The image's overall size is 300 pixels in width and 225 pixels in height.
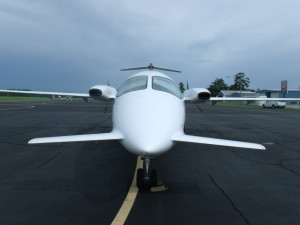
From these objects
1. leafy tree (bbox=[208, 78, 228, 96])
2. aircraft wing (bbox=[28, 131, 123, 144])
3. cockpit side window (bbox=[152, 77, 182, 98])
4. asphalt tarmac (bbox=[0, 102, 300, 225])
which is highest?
leafy tree (bbox=[208, 78, 228, 96])

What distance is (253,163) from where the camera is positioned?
263 inches

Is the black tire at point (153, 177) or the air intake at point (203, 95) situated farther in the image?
the air intake at point (203, 95)

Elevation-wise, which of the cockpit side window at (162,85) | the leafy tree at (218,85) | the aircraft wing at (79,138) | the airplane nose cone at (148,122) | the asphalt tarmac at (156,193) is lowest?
the asphalt tarmac at (156,193)

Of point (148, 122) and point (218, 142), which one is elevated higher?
point (148, 122)

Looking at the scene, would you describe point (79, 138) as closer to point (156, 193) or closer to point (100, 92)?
point (156, 193)

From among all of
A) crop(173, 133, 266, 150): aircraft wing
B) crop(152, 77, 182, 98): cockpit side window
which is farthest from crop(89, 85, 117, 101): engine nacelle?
crop(173, 133, 266, 150): aircraft wing

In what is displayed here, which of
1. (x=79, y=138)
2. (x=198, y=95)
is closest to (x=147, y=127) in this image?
(x=79, y=138)

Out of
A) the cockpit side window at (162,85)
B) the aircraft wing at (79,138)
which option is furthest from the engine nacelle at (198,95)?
the aircraft wing at (79,138)

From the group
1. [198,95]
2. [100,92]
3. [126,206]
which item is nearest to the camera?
[126,206]

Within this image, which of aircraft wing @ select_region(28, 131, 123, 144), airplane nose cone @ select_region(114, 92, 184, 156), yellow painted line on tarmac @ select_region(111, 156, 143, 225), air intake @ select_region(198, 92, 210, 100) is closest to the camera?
yellow painted line on tarmac @ select_region(111, 156, 143, 225)

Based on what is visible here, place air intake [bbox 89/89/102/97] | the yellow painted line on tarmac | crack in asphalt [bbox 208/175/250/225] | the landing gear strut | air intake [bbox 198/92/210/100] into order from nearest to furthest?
the yellow painted line on tarmac
crack in asphalt [bbox 208/175/250/225]
the landing gear strut
air intake [bbox 89/89/102/97]
air intake [bbox 198/92/210/100]

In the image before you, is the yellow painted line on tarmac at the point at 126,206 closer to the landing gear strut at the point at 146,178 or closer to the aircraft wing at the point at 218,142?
the landing gear strut at the point at 146,178

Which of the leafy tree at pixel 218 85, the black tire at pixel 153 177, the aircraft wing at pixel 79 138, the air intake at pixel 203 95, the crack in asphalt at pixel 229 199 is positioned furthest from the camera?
the leafy tree at pixel 218 85

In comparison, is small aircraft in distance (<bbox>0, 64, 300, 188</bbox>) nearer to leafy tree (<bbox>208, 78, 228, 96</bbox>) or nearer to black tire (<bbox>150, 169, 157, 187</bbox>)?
black tire (<bbox>150, 169, 157, 187</bbox>)
